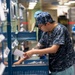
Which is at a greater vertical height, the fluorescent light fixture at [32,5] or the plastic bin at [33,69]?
the fluorescent light fixture at [32,5]

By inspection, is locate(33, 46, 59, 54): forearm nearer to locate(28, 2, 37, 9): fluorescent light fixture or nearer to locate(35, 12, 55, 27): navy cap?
locate(35, 12, 55, 27): navy cap

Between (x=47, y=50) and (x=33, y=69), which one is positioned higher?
(x=47, y=50)

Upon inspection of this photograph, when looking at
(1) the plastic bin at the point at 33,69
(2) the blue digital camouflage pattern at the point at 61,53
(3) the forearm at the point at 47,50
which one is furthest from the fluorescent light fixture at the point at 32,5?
(1) the plastic bin at the point at 33,69

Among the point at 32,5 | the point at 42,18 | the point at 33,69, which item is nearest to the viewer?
the point at 33,69

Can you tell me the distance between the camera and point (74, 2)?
26.0ft

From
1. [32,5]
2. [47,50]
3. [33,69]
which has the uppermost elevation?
[32,5]

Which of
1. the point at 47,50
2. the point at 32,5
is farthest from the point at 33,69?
the point at 32,5

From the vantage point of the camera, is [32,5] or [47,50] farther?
[32,5]

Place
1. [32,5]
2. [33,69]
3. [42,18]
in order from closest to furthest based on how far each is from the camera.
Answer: [33,69] → [42,18] → [32,5]

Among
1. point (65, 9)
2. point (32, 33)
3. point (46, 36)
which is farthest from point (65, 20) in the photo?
point (46, 36)

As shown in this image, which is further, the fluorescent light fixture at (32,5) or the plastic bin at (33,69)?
the fluorescent light fixture at (32,5)

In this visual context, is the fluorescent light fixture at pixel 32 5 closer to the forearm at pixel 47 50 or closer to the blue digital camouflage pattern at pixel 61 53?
the blue digital camouflage pattern at pixel 61 53

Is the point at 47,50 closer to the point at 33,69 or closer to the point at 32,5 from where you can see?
the point at 33,69

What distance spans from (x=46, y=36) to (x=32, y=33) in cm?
200
